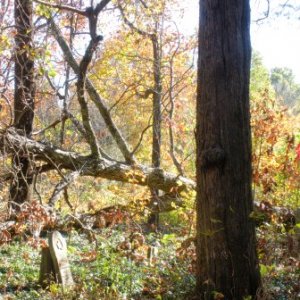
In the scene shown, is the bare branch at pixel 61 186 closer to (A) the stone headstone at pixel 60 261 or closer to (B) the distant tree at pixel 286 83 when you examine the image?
(A) the stone headstone at pixel 60 261

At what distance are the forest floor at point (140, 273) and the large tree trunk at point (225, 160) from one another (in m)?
0.50

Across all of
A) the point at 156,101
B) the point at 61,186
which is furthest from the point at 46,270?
the point at 156,101

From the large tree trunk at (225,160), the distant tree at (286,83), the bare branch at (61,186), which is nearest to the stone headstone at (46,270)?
the bare branch at (61,186)

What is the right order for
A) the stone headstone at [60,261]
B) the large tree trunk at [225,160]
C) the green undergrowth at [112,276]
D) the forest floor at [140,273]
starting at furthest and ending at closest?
the stone headstone at [60,261]
the green undergrowth at [112,276]
the forest floor at [140,273]
the large tree trunk at [225,160]

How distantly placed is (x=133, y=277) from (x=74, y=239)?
162 inches

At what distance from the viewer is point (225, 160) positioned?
455 centimetres

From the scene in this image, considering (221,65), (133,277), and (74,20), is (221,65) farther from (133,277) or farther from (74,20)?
(74,20)

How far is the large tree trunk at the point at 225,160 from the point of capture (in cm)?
455

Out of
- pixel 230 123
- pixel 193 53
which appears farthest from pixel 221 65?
pixel 193 53

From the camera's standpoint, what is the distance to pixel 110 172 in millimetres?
10633

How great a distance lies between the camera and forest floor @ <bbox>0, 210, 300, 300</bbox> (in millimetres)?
5430

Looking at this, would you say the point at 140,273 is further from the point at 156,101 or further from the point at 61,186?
the point at 156,101

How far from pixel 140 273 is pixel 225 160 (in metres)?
2.82

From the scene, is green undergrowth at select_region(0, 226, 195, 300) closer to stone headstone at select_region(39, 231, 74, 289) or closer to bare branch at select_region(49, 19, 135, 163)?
stone headstone at select_region(39, 231, 74, 289)
